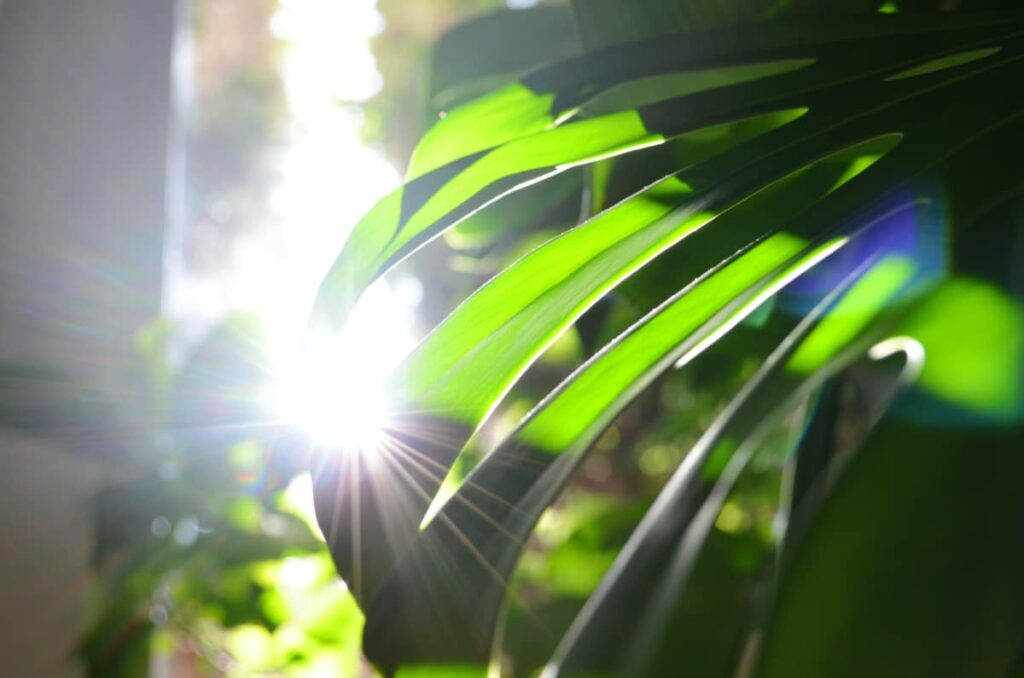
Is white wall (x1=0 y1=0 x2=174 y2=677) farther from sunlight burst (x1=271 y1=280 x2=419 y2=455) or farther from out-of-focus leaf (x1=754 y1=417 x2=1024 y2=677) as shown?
out-of-focus leaf (x1=754 y1=417 x2=1024 y2=677)

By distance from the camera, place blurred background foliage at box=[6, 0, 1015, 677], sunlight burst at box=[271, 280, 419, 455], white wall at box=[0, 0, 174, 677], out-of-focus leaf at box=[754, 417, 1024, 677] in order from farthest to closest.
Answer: white wall at box=[0, 0, 174, 677] < blurred background foliage at box=[6, 0, 1015, 677] < sunlight burst at box=[271, 280, 419, 455] < out-of-focus leaf at box=[754, 417, 1024, 677]

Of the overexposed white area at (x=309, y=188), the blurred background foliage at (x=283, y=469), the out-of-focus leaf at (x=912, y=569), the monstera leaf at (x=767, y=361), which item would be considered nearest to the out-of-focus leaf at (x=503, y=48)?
the blurred background foliage at (x=283, y=469)

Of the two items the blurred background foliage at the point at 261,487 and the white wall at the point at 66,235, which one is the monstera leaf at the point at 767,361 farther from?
the white wall at the point at 66,235

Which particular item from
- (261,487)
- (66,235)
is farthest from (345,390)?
(66,235)

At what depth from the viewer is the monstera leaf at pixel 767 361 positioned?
161 millimetres

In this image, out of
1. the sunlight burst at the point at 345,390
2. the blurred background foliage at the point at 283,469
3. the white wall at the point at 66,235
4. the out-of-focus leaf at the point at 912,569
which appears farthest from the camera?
the white wall at the point at 66,235

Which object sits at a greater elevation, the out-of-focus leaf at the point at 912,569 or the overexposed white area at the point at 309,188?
the overexposed white area at the point at 309,188

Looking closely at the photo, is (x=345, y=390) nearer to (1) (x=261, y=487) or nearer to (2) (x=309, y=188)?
(1) (x=261, y=487)

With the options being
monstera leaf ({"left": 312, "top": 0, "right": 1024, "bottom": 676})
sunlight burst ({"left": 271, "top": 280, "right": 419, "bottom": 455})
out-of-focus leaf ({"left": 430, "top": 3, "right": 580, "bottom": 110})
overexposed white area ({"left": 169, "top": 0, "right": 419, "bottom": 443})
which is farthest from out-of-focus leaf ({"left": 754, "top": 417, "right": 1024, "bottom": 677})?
out-of-focus leaf ({"left": 430, "top": 3, "right": 580, "bottom": 110})

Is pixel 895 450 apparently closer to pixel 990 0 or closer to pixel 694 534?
pixel 694 534

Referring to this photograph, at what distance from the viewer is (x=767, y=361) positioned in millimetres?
268

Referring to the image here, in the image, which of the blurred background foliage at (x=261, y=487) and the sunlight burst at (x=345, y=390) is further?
the blurred background foliage at (x=261, y=487)

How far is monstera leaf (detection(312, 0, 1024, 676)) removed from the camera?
16 centimetres

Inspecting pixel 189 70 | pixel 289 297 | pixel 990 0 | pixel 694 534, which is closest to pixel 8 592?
pixel 289 297
